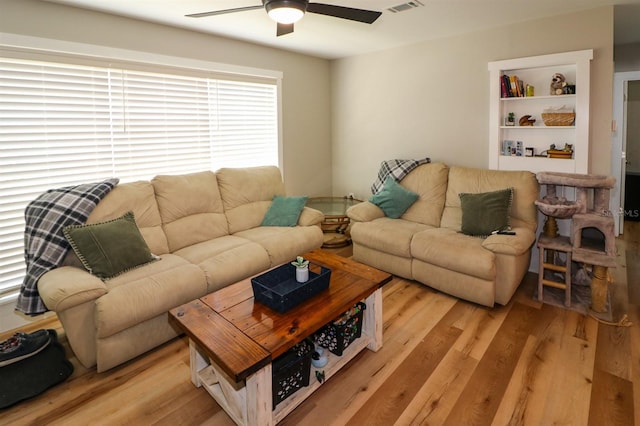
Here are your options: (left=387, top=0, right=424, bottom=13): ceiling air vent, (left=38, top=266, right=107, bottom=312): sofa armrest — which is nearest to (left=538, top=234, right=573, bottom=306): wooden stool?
(left=387, top=0, right=424, bottom=13): ceiling air vent

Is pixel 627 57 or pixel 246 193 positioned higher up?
pixel 627 57

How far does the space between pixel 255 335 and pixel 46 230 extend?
1.81 m

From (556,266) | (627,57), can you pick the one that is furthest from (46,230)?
(627,57)

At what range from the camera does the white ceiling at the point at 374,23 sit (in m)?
2.90

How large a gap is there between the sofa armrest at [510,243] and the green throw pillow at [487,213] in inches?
5.9

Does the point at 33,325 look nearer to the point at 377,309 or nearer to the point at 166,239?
the point at 166,239

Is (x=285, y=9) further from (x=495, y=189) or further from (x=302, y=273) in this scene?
(x=495, y=189)

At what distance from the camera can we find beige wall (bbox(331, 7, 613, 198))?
3.19m

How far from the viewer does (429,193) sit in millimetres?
3957

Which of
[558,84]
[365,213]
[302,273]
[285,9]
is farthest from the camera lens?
[365,213]

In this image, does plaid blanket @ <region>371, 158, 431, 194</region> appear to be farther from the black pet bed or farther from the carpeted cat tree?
the black pet bed

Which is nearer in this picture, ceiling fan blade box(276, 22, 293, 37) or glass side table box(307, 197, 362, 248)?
ceiling fan blade box(276, 22, 293, 37)

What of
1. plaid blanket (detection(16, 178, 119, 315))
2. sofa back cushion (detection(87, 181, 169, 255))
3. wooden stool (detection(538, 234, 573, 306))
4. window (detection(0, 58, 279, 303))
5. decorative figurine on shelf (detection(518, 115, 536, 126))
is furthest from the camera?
decorative figurine on shelf (detection(518, 115, 536, 126))

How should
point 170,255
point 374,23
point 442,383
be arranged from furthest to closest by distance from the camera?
1. point 374,23
2. point 170,255
3. point 442,383
